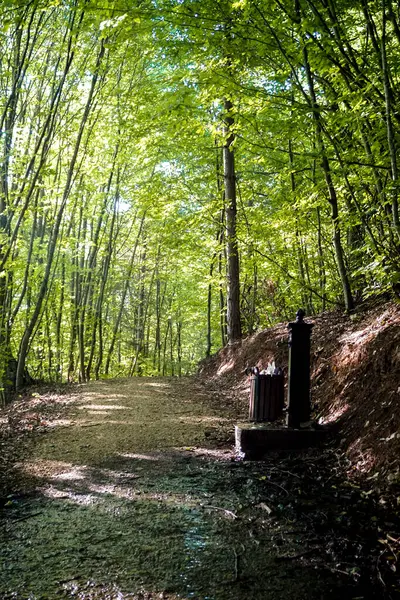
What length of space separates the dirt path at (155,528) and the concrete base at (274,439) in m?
0.24

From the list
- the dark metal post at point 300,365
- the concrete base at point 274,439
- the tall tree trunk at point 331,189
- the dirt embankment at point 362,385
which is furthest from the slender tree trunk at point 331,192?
A: the concrete base at point 274,439

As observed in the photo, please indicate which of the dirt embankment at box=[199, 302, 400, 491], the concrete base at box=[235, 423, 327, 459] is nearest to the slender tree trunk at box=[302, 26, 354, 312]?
the dirt embankment at box=[199, 302, 400, 491]

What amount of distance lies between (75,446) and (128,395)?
120 inches

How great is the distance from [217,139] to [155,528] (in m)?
10.4

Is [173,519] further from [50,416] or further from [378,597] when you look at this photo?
[50,416]

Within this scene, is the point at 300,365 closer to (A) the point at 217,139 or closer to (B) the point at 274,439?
(B) the point at 274,439

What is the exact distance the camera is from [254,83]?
9.73m

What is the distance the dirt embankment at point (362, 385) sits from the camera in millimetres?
3341

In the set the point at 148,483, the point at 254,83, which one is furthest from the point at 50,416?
the point at 254,83

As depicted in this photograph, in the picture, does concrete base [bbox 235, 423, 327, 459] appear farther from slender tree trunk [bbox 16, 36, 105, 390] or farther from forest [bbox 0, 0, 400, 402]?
slender tree trunk [bbox 16, 36, 105, 390]

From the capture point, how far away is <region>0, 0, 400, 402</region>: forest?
4.67 meters

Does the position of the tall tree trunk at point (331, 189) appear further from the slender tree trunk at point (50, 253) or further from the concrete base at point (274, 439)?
the slender tree trunk at point (50, 253)

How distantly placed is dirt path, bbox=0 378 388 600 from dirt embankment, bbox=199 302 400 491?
0.68 metres

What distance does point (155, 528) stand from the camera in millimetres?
2883
